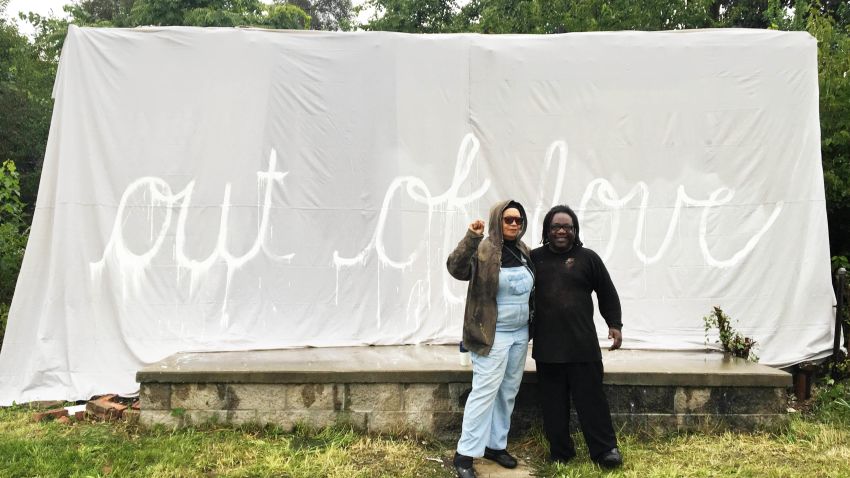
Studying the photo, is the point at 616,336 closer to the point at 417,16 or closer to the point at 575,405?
the point at 575,405

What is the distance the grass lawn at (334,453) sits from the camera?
3.59 metres

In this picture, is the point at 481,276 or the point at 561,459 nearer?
the point at 481,276

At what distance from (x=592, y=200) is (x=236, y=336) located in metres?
3.32

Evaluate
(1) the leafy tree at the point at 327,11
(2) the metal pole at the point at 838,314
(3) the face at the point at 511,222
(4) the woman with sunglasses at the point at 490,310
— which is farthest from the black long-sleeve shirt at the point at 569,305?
(1) the leafy tree at the point at 327,11

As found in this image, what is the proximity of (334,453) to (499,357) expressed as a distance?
48.3 inches

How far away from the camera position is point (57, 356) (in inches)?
194

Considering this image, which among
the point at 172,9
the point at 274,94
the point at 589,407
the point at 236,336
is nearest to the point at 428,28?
the point at 172,9

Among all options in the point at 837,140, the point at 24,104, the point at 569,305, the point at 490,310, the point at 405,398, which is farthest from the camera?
the point at 24,104

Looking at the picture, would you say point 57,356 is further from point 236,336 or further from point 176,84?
point 176,84

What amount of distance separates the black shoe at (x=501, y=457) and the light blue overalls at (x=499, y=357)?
0.19 m

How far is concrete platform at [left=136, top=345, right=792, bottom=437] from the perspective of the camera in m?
4.16

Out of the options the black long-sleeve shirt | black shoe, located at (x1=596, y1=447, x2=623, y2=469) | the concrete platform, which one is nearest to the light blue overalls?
the black long-sleeve shirt

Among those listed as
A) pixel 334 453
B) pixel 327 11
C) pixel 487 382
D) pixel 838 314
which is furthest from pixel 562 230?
pixel 327 11

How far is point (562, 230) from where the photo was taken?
3666 millimetres
